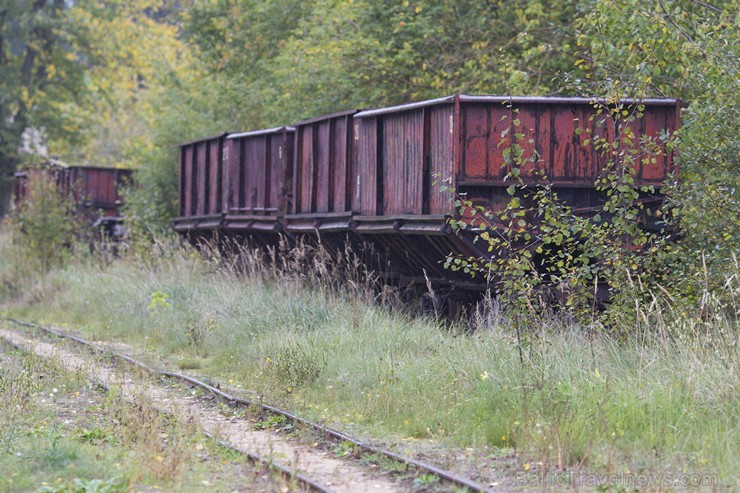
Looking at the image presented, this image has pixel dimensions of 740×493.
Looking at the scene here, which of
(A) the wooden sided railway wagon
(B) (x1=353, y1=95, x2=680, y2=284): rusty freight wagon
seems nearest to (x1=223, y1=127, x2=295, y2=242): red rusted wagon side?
(B) (x1=353, y1=95, x2=680, y2=284): rusty freight wagon

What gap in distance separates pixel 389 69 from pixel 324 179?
5133 mm

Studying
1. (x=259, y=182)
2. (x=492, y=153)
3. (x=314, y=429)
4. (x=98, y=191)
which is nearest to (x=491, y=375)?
(x=314, y=429)

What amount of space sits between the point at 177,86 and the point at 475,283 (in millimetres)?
21594

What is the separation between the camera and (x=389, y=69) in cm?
1991

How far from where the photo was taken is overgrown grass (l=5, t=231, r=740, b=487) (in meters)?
6.86

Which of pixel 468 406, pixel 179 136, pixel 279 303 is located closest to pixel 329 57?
pixel 179 136

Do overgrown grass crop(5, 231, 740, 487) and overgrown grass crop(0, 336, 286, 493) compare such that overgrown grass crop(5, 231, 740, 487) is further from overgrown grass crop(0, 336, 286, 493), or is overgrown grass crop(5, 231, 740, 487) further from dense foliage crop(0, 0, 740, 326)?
overgrown grass crop(0, 336, 286, 493)

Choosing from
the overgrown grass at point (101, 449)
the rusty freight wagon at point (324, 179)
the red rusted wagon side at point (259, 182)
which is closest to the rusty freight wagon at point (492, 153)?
the rusty freight wagon at point (324, 179)

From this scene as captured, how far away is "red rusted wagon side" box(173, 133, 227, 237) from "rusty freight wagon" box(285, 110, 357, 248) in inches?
128

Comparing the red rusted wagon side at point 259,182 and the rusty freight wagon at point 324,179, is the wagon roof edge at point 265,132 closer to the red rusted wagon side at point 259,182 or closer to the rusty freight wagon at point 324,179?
the red rusted wagon side at point 259,182

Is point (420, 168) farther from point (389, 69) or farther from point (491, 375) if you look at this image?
point (389, 69)

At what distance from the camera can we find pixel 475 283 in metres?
12.2

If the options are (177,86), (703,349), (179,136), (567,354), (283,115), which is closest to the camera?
(703,349)

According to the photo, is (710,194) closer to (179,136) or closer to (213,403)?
(213,403)
